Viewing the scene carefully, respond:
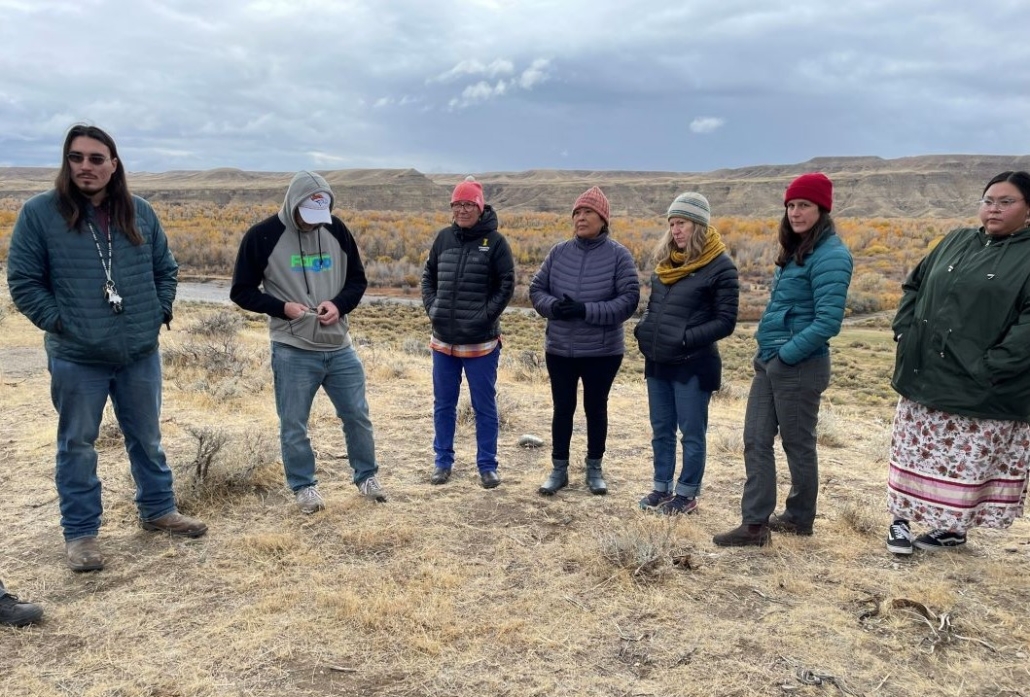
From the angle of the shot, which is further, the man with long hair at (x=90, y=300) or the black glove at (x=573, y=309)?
the black glove at (x=573, y=309)

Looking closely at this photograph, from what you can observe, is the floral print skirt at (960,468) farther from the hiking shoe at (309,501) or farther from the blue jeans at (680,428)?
the hiking shoe at (309,501)

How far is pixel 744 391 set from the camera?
388 inches

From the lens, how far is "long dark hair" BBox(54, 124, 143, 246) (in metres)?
3.23

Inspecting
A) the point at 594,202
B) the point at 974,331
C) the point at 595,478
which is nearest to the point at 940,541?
the point at 974,331

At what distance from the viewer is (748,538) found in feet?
12.3

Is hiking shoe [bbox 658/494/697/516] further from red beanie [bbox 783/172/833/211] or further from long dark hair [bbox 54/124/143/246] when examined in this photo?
long dark hair [bbox 54/124/143/246]

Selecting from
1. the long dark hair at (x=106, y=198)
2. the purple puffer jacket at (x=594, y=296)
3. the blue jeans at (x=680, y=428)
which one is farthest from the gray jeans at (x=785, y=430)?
the long dark hair at (x=106, y=198)

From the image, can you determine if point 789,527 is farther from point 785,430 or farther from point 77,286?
point 77,286

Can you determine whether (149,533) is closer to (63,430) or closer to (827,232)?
(63,430)

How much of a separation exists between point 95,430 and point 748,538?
329 cm

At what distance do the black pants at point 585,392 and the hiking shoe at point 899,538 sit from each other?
1.68 meters

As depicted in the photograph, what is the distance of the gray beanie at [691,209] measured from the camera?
3922 mm

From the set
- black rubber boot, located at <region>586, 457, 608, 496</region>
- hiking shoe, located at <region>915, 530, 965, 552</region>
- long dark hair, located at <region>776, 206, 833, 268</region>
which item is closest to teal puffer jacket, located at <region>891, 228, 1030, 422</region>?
long dark hair, located at <region>776, 206, 833, 268</region>

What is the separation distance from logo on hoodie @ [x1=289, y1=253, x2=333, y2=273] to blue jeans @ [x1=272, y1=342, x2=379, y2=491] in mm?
448
